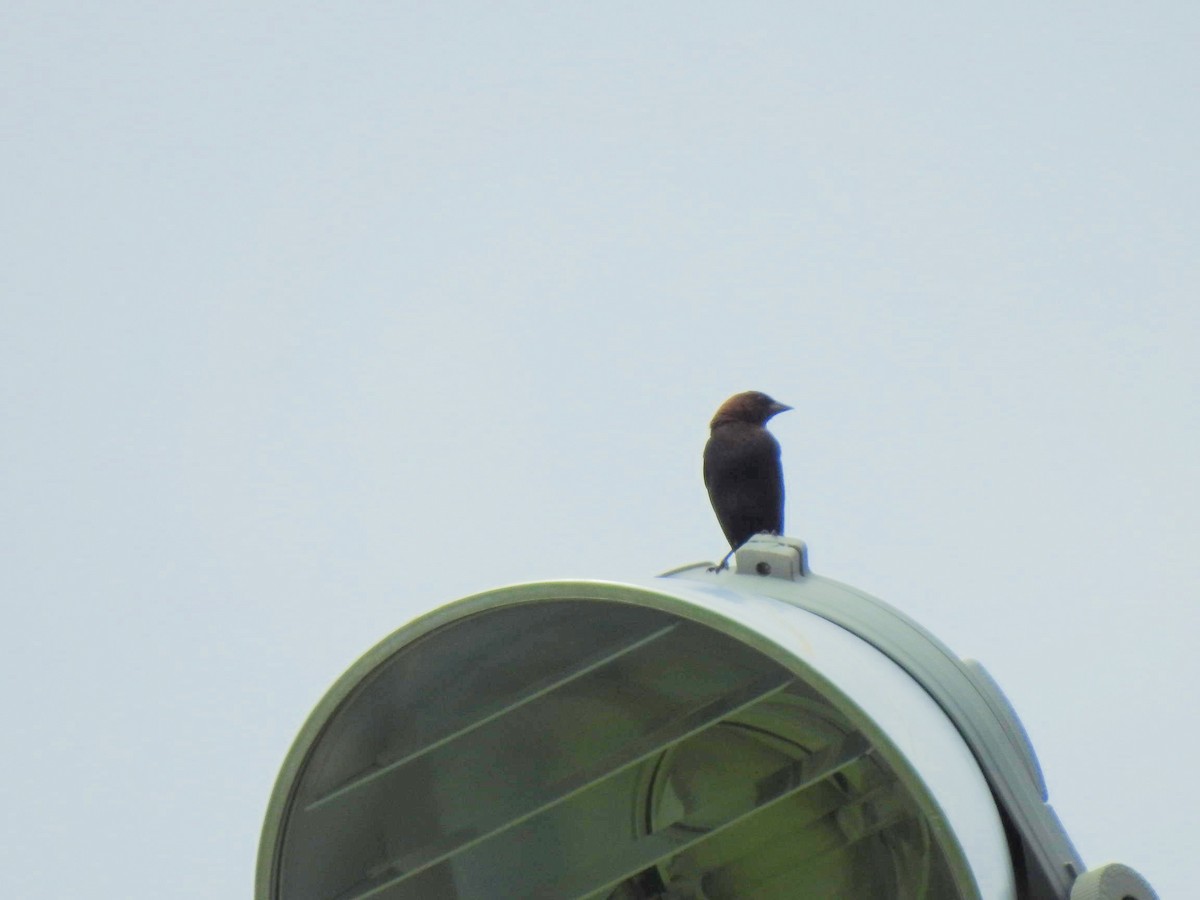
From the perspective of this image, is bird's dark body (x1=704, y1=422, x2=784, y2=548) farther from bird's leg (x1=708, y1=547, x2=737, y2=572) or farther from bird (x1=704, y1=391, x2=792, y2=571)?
bird's leg (x1=708, y1=547, x2=737, y2=572)

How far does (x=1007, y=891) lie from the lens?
1386 millimetres

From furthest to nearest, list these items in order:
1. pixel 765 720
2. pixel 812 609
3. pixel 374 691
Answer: pixel 812 609 → pixel 765 720 → pixel 374 691

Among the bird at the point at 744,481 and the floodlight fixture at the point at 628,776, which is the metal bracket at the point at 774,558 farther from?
the bird at the point at 744,481

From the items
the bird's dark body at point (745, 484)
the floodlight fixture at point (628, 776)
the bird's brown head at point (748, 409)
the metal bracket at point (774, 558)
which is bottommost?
the floodlight fixture at point (628, 776)

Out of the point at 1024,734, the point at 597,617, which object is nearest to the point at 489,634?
the point at 597,617

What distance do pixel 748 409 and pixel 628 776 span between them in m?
2.28

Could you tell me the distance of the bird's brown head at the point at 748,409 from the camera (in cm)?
376

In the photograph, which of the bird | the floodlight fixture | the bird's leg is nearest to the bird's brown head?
the bird

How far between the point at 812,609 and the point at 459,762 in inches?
15.4

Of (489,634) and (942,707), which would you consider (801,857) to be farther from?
(489,634)

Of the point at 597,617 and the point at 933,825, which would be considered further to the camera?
the point at 597,617

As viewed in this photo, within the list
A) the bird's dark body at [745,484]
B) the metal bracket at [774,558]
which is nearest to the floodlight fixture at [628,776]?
the metal bracket at [774,558]

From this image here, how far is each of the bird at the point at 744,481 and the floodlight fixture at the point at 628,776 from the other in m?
1.89

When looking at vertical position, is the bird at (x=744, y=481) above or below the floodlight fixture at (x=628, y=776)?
above
